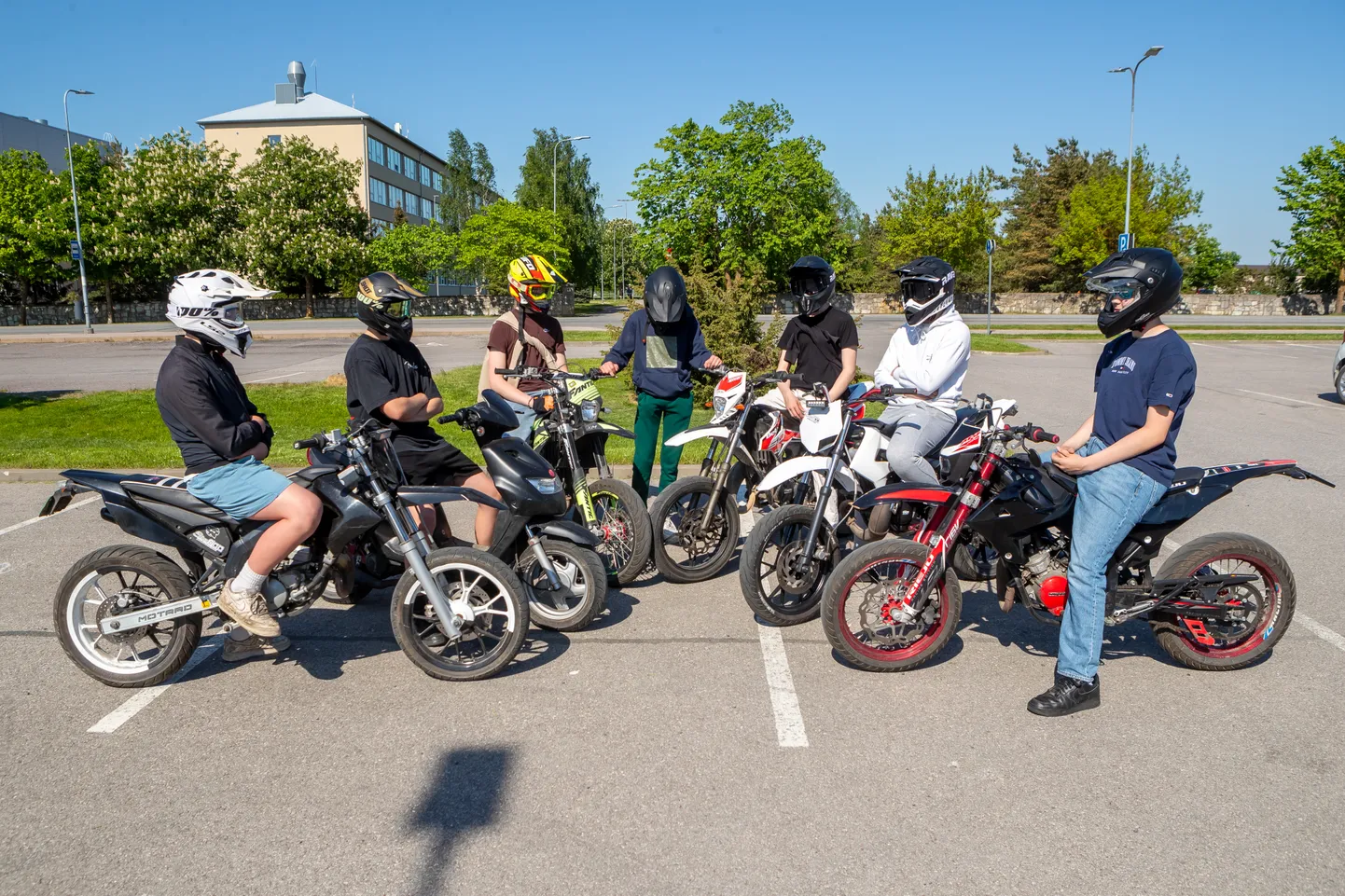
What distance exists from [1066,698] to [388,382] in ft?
12.0

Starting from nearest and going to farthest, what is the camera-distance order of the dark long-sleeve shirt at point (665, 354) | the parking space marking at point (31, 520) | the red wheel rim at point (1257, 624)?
the red wheel rim at point (1257, 624), the dark long-sleeve shirt at point (665, 354), the parking space marking at point (31, 520)

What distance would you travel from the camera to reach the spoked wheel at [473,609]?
450 cm

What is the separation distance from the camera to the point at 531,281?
243 inches

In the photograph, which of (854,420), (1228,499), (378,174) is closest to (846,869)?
(854,420)

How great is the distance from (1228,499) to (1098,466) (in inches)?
210

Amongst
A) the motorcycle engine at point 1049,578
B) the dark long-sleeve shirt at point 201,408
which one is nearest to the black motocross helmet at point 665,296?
the dark long-sleeve shirt at point 201,408

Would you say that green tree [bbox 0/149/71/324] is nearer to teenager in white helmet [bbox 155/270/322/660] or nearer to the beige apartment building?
the beige apartment building

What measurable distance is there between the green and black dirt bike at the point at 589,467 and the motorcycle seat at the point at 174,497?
76.9 inches

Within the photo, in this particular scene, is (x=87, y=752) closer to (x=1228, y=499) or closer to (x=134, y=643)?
(x=134, y=643)

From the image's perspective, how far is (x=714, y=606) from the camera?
5.82 meters

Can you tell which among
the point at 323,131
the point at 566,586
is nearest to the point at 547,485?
the point at 566,586

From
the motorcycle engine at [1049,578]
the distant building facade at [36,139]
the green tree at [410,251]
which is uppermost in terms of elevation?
the distant building facade at [36,139]

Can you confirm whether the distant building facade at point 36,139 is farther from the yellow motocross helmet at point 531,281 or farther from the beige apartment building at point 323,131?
the yellow motocross helmet at point 531,281

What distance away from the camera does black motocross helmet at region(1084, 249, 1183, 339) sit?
402cm
